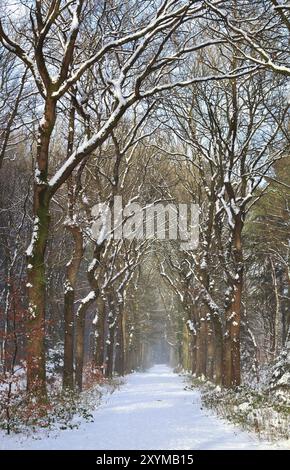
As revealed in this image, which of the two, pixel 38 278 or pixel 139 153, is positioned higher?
pixel 139 153

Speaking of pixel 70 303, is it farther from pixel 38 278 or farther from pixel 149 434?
pixel 149 434

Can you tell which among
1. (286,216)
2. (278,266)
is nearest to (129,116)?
(286,216)

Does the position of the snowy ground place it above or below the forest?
below

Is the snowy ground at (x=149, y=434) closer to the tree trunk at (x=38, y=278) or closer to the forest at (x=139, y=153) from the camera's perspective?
the forest at (x=139, y=153)

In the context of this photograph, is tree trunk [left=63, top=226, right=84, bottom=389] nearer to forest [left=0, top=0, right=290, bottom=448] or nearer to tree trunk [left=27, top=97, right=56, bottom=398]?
forest [left=0, top=0, right=290, bottom=448]

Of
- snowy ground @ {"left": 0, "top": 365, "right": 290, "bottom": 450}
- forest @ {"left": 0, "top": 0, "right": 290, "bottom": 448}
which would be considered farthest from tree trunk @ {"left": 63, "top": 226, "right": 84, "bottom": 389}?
snowy ground @ {"left": 0, "top": 365, "right": 290, "bottom": 450}

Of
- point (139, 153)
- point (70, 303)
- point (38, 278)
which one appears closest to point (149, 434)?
point (38, 278)

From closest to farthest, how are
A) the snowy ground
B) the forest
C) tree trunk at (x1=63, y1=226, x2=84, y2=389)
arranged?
1. the snowy ground
2. the forest
3. tree trunk at (x1=63, y1=226, x2=84, y2=389)

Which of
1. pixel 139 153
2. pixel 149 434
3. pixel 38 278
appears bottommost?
pixel 149 434

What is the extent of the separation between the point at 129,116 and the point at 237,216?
284 inches

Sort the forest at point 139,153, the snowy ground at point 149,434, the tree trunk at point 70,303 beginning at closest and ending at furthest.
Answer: the snowy ground at point 149,434 → the forest at point 139,153 → the tree trunk at point 70,303

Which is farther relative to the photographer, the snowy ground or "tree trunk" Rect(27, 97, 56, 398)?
"tree trunk" Rect(27, 97, 56, 398)

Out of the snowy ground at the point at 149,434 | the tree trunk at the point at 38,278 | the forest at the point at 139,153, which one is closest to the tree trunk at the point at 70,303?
the forest at the point at 139,153
